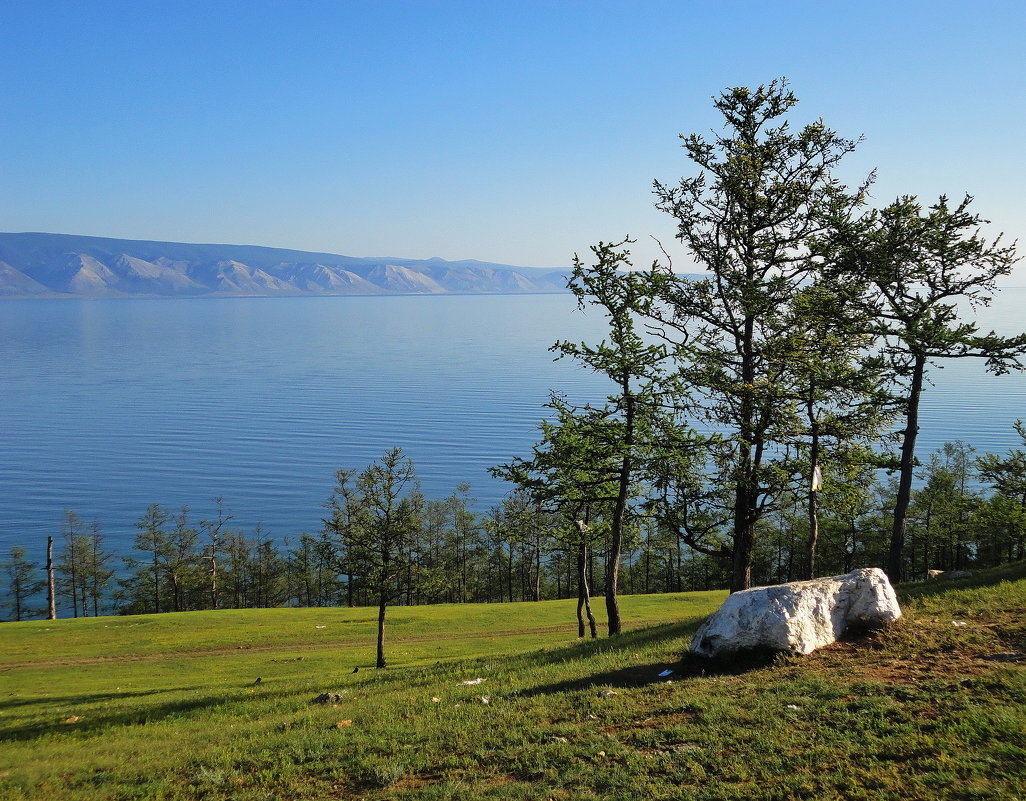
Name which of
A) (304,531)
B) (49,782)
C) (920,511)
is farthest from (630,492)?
(304,531)

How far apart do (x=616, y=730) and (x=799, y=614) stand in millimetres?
4899

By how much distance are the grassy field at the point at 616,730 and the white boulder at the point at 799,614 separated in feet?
1.23

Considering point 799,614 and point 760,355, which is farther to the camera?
point 760,355

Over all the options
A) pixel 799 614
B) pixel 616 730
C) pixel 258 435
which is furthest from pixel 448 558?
pixel 616 730

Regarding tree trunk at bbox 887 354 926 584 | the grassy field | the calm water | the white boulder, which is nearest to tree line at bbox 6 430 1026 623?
the calm water

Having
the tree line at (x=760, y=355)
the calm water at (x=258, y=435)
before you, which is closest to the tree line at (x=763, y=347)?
the tree line at (x=760, y=355)

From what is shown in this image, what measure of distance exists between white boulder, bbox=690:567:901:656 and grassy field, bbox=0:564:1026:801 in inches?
14.7

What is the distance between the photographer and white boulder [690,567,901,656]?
549 inches

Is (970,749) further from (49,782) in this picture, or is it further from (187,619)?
(187,619)

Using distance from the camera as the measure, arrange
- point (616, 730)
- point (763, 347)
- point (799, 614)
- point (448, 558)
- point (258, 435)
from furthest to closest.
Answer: point (258, 435) → point (448, 558) → point (763, 347) → point (799, 614) → point (616, 730)

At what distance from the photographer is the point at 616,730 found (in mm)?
11695

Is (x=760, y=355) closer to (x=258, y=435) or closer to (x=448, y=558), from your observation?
(x=448, y=558)

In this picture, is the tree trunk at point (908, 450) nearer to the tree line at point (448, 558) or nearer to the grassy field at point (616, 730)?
the grassy field at point (616, 730)

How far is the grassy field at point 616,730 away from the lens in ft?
30.7
